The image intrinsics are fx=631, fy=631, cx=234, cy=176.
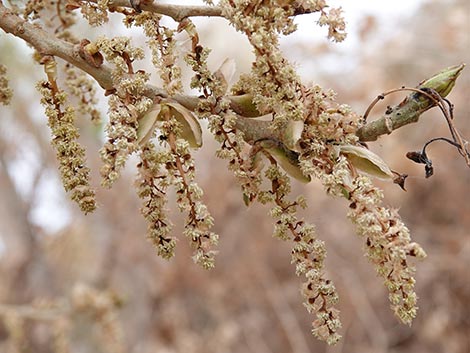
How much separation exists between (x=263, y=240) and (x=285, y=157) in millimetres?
4542

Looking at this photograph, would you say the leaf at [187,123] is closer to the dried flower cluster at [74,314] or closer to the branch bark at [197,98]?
the branch bark at [197,98]

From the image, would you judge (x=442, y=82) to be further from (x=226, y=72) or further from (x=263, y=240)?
(x=263, y=240)

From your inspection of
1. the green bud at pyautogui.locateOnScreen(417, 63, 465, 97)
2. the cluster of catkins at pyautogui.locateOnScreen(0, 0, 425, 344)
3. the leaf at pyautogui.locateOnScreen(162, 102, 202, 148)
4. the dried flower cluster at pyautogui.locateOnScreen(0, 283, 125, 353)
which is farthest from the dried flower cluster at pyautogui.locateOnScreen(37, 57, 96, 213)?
the dried flower cluster at pyautogui.locateOnScreen(0, 283, 125, 353)

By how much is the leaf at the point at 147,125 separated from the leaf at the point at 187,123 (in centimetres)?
2

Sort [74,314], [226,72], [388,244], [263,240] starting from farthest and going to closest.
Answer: [263,240] → [74,314] → [226,72] → [388,244]

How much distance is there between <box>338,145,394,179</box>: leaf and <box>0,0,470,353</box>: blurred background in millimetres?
3023

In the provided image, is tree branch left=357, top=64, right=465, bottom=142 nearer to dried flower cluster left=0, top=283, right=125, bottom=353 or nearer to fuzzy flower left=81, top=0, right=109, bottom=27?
fuzzy flower left=81, top=0, right=109, bottom=27

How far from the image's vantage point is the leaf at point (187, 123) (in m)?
0.73

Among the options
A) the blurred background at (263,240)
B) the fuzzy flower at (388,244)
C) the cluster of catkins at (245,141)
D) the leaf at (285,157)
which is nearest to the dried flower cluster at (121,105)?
the cluster of catkins at (245,141)

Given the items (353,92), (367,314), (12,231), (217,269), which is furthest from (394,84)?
(12,231)

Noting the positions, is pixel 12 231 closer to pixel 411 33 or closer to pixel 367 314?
pixel 367 314

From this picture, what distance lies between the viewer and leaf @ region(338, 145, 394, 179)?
2.35 ft

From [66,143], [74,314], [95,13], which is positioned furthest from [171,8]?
[74,314]

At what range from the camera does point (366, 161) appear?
2.38ft
